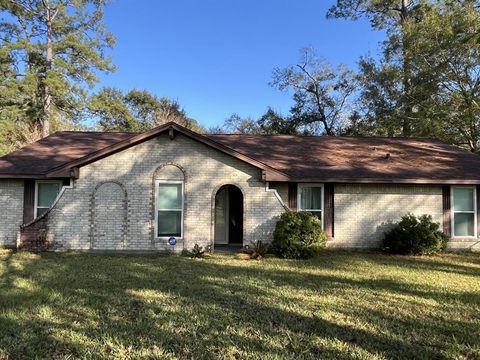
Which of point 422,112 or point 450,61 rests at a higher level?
point 450,61

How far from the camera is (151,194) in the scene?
1284cm

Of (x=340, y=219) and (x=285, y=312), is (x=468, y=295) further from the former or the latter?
(x=340, y=219)

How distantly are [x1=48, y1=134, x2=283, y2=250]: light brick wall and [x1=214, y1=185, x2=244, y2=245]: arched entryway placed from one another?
219 cm

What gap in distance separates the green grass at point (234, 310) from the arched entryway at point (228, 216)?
14.8ft

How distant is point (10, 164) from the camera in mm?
13984

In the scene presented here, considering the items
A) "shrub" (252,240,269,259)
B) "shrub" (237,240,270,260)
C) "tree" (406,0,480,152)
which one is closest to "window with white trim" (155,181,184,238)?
"shrub" (237,240,270,260)

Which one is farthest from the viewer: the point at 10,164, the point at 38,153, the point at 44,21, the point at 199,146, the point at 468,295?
the point at 44,21

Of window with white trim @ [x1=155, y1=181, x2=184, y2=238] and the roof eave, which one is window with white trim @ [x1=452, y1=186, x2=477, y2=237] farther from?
window with white trim @ [x1=155, y1=181, x2=184, y2=238]

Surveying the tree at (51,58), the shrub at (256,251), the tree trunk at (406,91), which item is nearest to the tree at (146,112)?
the tree at (51,58)

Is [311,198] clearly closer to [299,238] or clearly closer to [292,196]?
[292,196]

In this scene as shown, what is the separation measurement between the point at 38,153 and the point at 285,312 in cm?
1240

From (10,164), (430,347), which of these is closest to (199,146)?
(10,164)

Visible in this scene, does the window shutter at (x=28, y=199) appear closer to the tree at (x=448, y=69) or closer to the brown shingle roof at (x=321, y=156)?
the brown shingle roof at (x=321, y=156)

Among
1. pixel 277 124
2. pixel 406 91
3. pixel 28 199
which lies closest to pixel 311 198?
pixel 28 199
